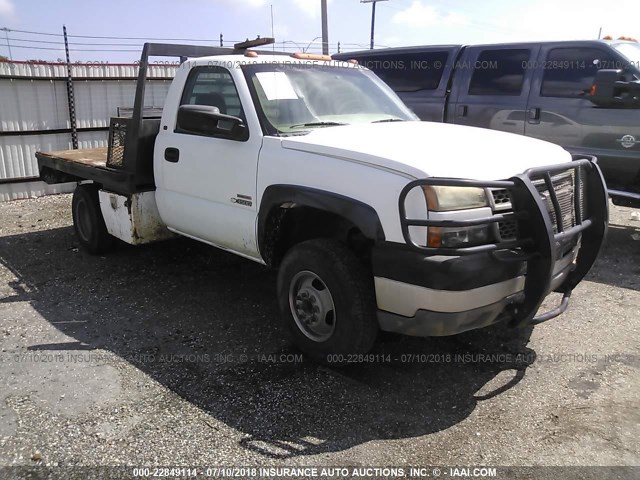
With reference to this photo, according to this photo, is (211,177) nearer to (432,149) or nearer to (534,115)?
(432,149)

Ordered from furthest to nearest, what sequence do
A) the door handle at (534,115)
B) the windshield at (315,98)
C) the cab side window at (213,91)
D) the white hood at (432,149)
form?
the door handle at (534,115)
the cab side window at (213,91)
the windshield at (315,98)
the white hood at (432,149)

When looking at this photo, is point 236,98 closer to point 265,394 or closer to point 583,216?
point 265,394

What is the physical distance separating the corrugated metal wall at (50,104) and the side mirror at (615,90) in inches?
267

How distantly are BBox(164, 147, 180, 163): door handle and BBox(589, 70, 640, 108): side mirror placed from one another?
4.52 m

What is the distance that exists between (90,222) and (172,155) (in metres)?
1.89

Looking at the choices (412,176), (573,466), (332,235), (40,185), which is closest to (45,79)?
(40,185)

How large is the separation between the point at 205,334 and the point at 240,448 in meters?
1.48

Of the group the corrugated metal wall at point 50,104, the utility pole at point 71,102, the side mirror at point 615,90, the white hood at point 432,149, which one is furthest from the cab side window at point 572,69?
A: the utility pole at point 71,102

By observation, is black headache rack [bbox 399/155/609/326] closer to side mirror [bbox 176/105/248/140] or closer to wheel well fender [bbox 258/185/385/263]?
wheel well fender [bbox 258/185/385/263]

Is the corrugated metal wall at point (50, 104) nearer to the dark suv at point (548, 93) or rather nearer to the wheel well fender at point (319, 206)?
the dark suv at point (548, 93)

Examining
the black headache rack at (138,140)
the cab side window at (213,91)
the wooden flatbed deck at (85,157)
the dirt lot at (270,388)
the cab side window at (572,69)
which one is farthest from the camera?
the cab side window at (572,69)

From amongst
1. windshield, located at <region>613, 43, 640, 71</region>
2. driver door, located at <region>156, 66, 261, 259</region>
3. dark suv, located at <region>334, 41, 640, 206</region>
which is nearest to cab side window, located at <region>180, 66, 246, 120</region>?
driver door, located at <region>156, 66, 261, 259</region>

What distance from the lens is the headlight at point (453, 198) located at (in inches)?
119

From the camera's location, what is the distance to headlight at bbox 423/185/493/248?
3031 millimetres
